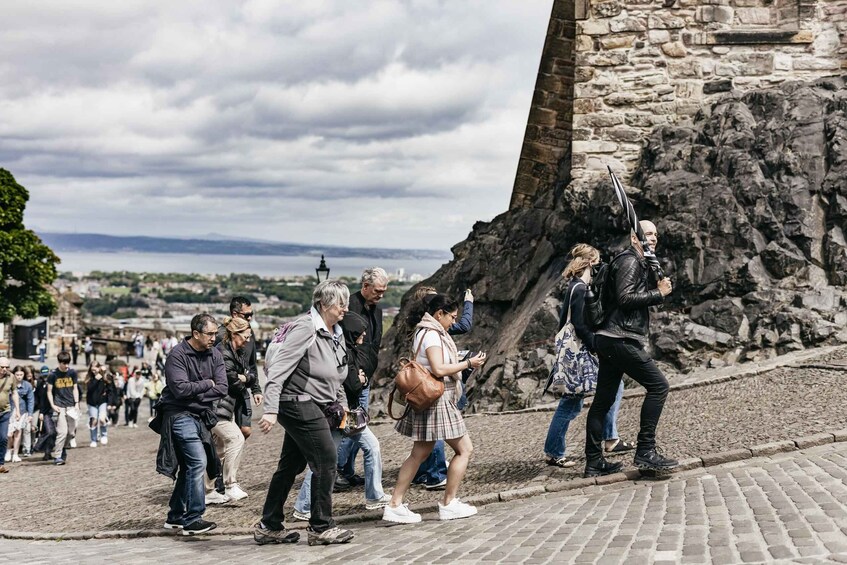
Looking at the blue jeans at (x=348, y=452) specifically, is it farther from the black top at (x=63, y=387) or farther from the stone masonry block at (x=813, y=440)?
the black top at (x=63, y=387)

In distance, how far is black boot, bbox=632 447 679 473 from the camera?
7918mm

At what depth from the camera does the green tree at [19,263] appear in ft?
133

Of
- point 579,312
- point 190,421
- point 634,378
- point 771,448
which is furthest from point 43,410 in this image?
point 771,448

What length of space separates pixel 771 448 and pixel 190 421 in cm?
464

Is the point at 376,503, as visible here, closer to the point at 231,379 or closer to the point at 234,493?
the point at 234,493

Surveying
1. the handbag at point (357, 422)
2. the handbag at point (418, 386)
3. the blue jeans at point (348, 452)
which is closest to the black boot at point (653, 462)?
the handbag at point (418, 386)

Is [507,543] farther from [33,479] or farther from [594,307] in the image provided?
[33,479]

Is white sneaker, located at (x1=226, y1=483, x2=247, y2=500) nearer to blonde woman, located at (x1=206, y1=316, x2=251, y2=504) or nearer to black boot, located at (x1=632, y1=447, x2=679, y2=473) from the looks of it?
blonde woman, located at (x1=206, y1=316, x2=251, y2=504)

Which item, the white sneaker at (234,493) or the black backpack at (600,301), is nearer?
the black backpack at (600,301)

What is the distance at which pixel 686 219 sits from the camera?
1501cm

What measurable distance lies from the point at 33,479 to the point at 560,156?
11687mm

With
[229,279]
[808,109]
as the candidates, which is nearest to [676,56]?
[808,109]

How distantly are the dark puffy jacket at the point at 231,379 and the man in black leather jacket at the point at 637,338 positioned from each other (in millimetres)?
3289

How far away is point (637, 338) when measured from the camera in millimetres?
8055
